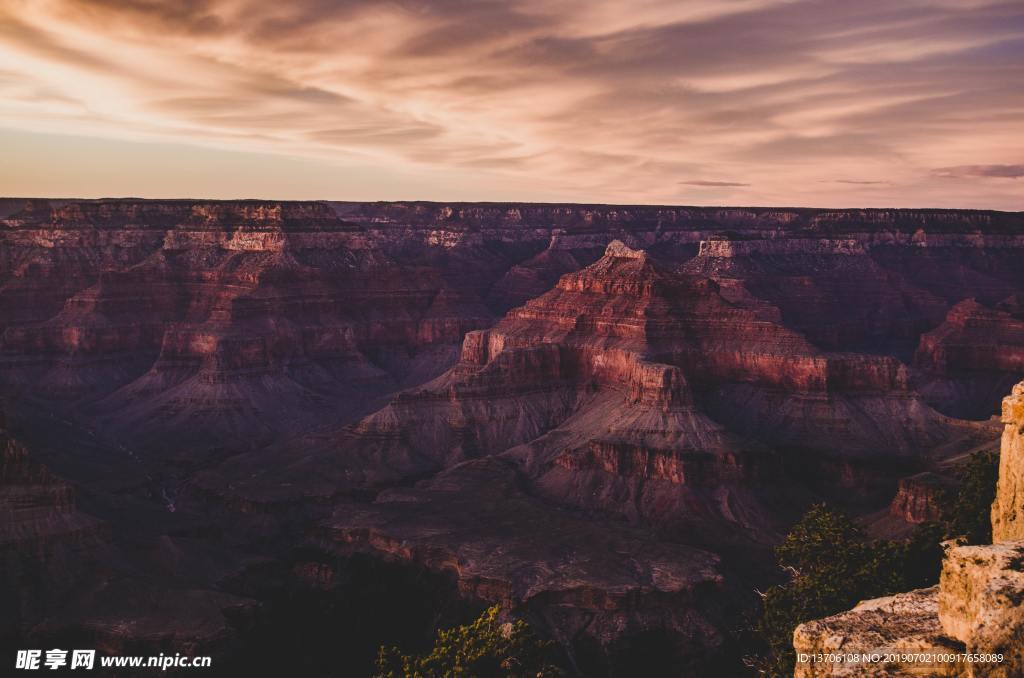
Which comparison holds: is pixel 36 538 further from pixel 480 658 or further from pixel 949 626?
pixel 949 626

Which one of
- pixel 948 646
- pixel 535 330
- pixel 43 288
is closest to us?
pixel 948 646

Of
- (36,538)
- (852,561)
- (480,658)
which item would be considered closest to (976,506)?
(852,561)

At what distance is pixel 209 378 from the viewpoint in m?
134

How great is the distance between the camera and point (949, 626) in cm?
2450

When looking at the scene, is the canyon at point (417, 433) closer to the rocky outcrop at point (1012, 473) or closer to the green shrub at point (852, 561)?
the rocky outcrop at point (1012, 473)

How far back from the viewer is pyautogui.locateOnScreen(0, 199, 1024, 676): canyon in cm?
6719

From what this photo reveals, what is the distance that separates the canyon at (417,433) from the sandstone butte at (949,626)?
26.3 ft

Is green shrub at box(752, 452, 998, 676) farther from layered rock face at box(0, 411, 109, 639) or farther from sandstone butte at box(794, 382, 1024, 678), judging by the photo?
layered rock face at box(0, 411, 109, 639)

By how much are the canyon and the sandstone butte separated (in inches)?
315

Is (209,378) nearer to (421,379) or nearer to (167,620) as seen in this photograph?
(421,379)

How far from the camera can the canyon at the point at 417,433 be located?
2645 inches

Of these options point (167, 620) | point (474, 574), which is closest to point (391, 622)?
point (474, 574)

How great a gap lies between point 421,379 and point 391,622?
84.7 meters

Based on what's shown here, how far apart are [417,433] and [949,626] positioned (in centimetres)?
8633
